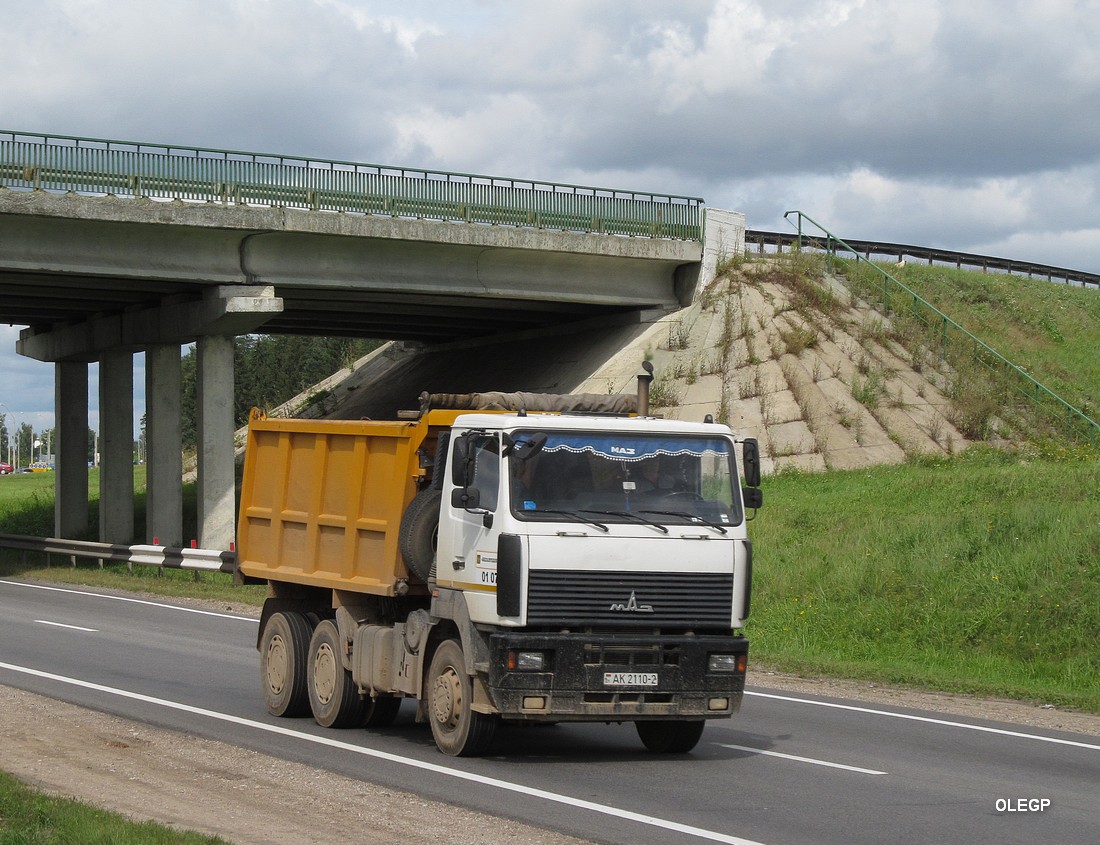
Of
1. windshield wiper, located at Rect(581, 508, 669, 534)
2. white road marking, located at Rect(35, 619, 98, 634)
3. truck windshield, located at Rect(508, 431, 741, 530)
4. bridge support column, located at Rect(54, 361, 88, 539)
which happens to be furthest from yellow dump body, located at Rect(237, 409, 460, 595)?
bridge support column, located at Rect(54, 361, 88, 539)

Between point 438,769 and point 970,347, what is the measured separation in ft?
95.8

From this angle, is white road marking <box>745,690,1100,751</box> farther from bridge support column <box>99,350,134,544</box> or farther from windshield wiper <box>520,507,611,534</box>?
bridge support column <box>99,350,134,544</box>

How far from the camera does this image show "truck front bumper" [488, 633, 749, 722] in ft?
33.5

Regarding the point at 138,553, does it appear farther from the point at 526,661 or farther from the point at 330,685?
the point at 526,661

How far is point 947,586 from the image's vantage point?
64.0 feet

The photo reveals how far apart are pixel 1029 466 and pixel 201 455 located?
18.4m

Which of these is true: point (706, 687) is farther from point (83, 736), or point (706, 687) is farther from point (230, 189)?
point (230, 189)

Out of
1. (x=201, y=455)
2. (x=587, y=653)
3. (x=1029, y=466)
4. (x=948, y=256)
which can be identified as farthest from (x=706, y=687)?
(x=948, y=256)

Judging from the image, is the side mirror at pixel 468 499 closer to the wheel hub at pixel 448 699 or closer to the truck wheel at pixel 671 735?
the wheel hub at pixel 448 699

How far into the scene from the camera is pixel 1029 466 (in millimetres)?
28891

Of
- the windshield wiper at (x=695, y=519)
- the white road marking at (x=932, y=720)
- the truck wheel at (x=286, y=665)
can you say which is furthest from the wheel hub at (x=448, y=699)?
the white road marking at (x=932, y=720)

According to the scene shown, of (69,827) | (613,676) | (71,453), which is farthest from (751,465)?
(71,453)

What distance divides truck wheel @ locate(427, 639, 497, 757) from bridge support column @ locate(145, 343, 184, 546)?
26.3 metres

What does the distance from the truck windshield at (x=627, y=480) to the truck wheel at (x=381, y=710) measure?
9.09 ft
